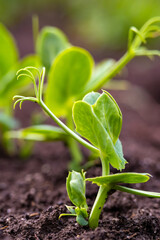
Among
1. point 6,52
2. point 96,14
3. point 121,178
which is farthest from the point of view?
point 96,14

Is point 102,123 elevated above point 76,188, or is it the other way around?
point 102,123

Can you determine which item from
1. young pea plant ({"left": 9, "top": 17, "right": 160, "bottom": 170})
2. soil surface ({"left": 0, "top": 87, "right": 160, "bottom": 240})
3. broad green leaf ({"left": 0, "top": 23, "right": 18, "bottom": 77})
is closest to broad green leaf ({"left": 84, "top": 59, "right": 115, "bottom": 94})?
young pea plant ({"left": 9, "top": 17, "right": 160, "bottom": 170})

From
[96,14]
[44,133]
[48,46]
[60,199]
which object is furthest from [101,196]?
[96,14]

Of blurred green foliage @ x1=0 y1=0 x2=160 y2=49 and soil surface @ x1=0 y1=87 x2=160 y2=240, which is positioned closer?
soil surface @ x1=0 y1=87 x2=160 y2=240

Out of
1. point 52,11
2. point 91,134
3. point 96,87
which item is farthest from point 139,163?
point 52,11

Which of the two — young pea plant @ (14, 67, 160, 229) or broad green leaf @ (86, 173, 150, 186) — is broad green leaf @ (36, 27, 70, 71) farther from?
broad green leaf @ (86, 173, 150, 186)

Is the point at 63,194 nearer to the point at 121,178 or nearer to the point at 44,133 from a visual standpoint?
the point at 44,133
